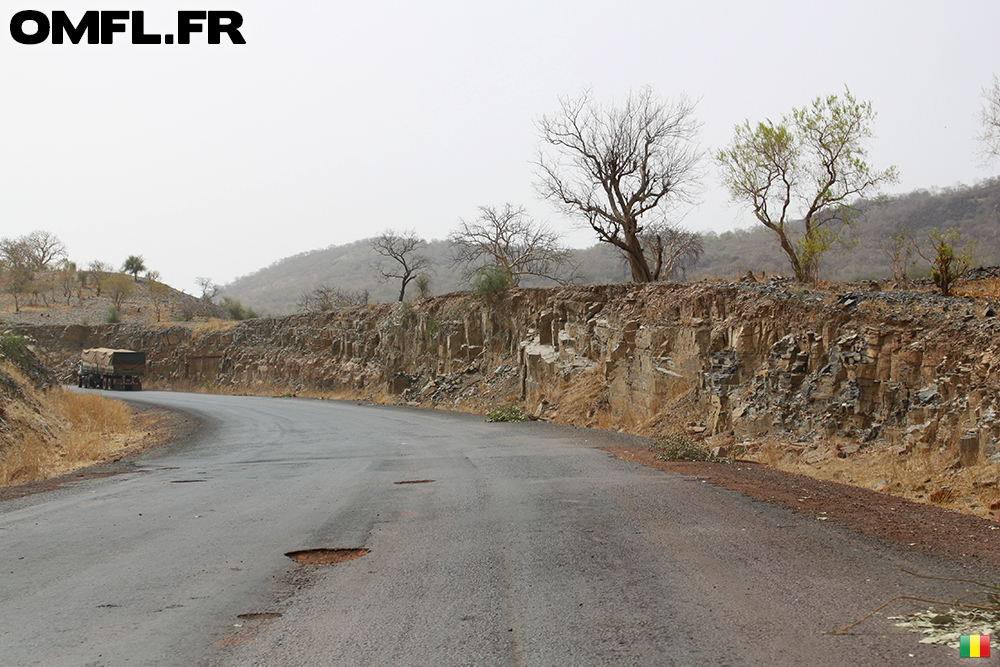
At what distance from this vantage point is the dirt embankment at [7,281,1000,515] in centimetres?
1075

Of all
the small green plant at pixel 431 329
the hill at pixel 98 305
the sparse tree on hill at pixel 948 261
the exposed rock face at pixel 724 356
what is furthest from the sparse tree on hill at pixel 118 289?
the sparse tree on hill at pixel 948 261

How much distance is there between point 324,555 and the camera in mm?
6090

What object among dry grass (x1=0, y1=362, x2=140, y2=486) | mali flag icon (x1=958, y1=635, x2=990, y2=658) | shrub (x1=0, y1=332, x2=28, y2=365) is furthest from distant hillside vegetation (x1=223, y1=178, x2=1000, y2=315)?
shrub (x1=0, y1=332, x2=28, y2=365)

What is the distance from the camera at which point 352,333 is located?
40.2 meters

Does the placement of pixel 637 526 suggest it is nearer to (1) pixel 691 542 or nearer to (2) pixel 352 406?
(1) pixel 691 542

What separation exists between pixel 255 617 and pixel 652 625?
2585mm

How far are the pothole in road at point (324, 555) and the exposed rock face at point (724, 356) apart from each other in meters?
8.56

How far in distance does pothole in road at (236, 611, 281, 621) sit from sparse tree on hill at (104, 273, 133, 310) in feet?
222

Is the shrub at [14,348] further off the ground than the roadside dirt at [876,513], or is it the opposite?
the shrub at [14,348]

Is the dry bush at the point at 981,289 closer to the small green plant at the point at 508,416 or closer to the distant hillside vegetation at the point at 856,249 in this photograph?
the distant hillside vegetation at the point at 856,249

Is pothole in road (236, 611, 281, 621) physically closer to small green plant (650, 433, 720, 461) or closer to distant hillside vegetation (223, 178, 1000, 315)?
small green plant (650, 433, 720, 461)

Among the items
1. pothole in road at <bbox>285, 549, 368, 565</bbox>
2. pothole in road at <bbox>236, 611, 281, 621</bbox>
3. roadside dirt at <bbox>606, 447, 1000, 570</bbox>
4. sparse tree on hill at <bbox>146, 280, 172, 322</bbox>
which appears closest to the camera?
pothole in road at <bbox>236, 611, 281, 621</bbox>

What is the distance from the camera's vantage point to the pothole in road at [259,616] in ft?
14.7

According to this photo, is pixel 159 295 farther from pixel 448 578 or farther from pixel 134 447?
pixel 448 578
